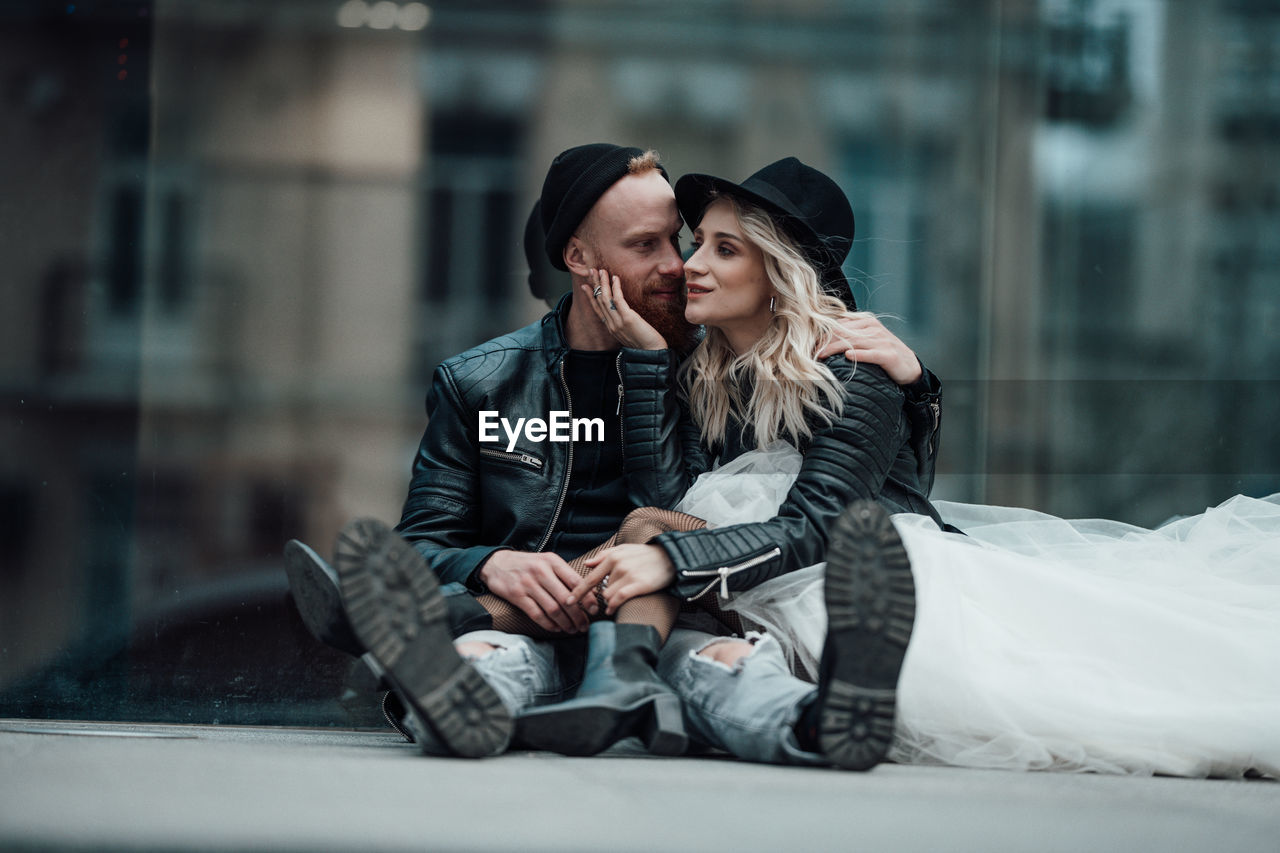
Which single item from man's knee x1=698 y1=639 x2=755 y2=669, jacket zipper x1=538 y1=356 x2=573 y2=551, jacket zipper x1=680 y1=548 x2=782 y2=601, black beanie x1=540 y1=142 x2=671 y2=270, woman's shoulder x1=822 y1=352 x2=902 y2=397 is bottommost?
man's knee x1=698 y1=639 x2=755 y2=669

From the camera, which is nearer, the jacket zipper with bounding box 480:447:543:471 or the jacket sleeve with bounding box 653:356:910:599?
the jacket sleeve with bounding box 653:356:910:599

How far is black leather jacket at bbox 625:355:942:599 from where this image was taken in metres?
2.47

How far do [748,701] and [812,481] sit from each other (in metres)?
0.62

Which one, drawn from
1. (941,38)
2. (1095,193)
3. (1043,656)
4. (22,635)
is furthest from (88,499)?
(1095,193)

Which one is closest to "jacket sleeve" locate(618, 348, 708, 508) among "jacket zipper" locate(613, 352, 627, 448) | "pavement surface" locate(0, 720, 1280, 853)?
"jacket zipper" locate(613, 352, 627, 448)

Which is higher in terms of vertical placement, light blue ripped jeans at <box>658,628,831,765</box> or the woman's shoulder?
the woman's shoulder

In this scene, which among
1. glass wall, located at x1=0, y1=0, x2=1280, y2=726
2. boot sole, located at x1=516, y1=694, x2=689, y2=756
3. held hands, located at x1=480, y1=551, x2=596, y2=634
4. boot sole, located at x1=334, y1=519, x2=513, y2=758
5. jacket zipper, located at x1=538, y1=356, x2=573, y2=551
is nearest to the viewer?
boot sole, located at x1=334, y1=519, x2=513, y2=758

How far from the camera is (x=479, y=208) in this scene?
13.4 feet

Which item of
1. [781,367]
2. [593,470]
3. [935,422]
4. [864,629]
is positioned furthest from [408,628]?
[935,422]

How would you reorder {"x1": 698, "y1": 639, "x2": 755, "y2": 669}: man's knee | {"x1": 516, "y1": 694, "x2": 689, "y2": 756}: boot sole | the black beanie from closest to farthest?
{"x1": 516, "y1": 694, "x2": 689, "y2": 756}: boot sole, {"x1": 698, "y1": 639, "x2": 755, "y2": 669}: man's knee, the black beanie

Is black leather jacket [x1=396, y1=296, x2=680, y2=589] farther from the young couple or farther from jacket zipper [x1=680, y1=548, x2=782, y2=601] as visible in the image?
jacket zipper [x1=680, y1=548, x2=782, y2=601]

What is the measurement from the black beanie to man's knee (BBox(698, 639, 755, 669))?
4.46ft

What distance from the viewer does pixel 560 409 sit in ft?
10.2

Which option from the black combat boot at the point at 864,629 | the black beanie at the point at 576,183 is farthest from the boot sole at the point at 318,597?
the black beanie at the point at 576,183
